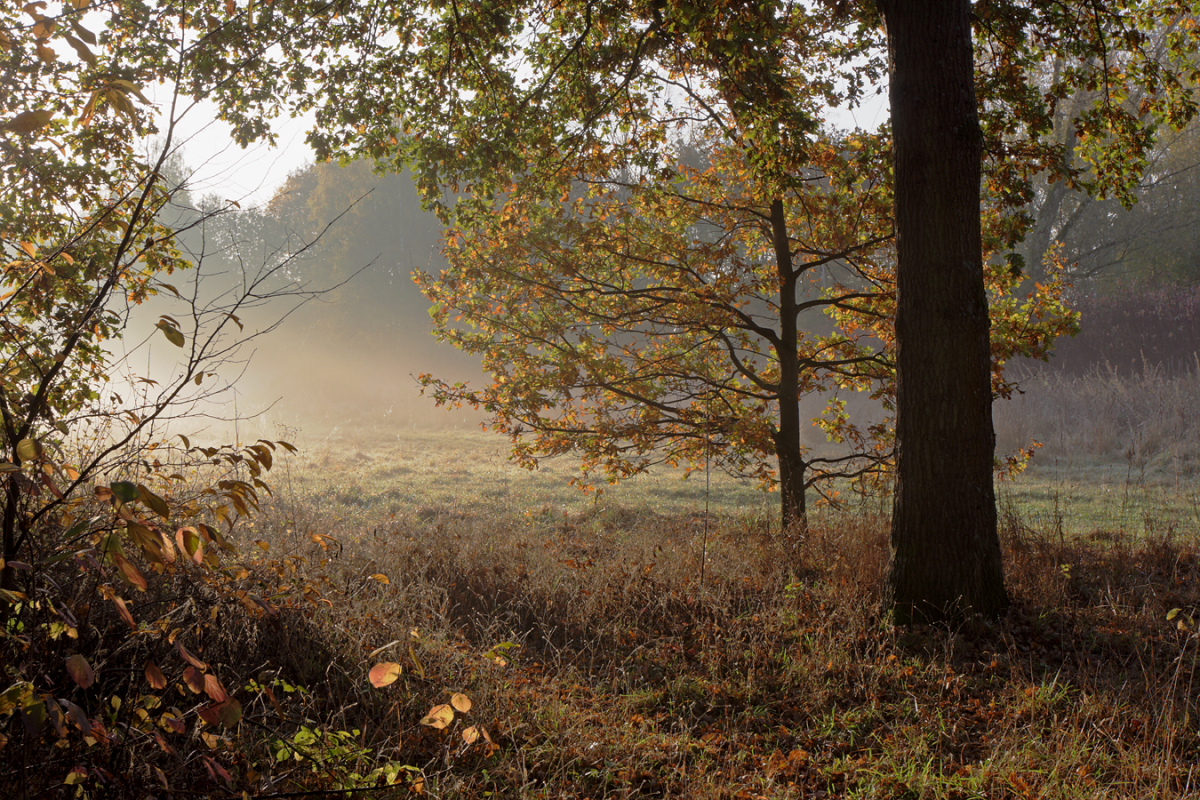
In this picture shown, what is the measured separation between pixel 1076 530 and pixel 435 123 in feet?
26.8

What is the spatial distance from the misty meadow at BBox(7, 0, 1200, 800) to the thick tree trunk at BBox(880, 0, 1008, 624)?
0.08 ft

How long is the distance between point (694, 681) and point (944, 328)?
2.68 metres

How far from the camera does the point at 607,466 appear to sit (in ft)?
25.3

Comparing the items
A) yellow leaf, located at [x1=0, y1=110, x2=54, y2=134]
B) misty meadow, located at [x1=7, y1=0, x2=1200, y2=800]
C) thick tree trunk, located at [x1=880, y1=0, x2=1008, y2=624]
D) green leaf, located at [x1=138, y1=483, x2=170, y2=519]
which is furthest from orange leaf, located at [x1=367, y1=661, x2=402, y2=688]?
thick tree trunk, located at [x1=880, y1=0, x2=1008, y2=624]

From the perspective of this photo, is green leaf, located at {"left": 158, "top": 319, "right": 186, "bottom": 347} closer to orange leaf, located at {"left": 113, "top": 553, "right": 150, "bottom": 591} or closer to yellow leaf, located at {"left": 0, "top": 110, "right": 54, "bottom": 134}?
yellow leaf, located at {"left": 0, "top": 110, "right": 54, "bottom": 134}

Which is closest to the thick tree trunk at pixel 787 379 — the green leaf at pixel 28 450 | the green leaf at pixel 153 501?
the green leaf at pixel 153 501

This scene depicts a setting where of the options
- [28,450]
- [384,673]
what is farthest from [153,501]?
[384,673]

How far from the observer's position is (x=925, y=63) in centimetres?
466

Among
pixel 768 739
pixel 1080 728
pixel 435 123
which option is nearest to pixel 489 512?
pixel 435 123

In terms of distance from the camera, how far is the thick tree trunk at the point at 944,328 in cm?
462

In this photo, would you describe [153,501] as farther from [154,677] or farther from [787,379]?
[787,379]

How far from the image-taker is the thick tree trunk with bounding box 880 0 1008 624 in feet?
15.2

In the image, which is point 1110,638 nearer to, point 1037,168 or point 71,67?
point 1037,168

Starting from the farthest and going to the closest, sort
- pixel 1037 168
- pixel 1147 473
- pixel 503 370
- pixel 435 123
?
pixel 1147 473, pixel 503 370, pixel 435 123, pixel 1037 168
